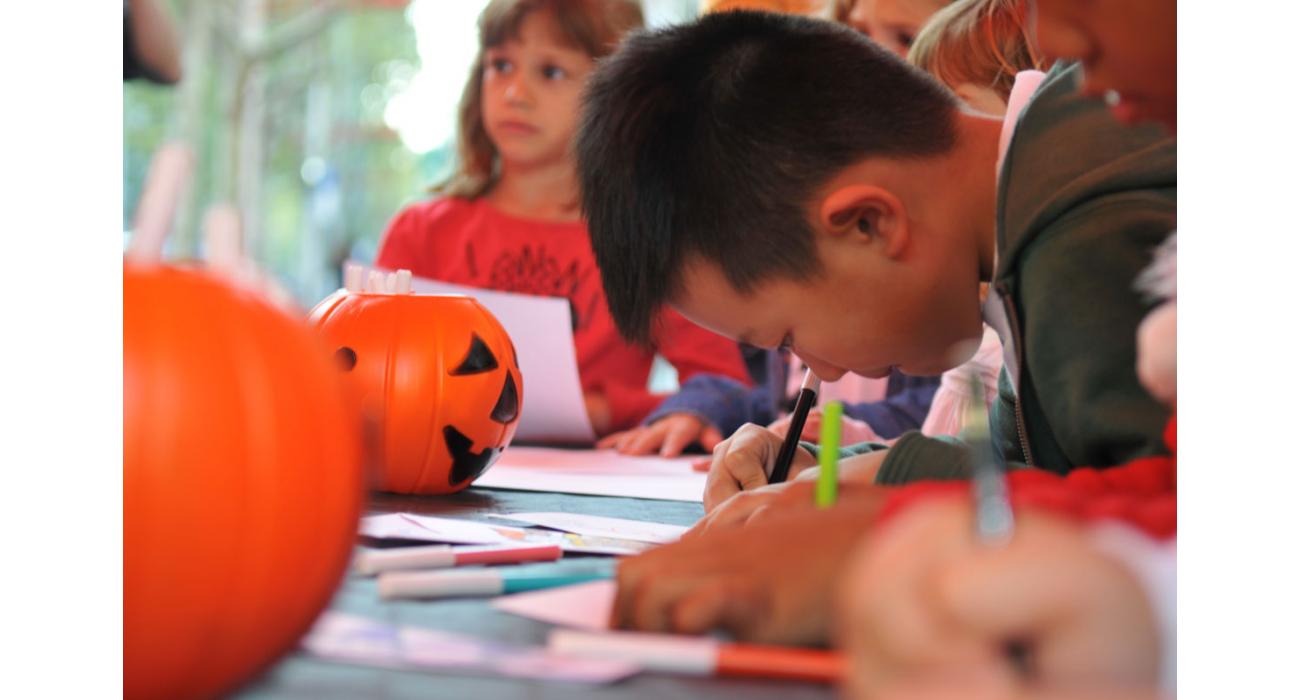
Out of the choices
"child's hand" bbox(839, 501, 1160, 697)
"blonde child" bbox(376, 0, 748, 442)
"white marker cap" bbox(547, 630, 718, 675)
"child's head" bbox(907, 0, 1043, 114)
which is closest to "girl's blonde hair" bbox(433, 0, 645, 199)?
"blonde child" bbox(376, 0, 748, 442)

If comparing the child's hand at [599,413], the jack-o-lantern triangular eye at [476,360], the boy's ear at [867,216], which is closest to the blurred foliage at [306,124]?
the child's hand at [599,413]

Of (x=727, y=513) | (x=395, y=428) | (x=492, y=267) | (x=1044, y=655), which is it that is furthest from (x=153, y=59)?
(x=1044, y=655)

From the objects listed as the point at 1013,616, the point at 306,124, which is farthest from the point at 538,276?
the point at 306,124

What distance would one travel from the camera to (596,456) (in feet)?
4.22

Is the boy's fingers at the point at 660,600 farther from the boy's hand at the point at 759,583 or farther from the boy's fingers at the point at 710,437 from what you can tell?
the boy's fingers at the point at 710,437

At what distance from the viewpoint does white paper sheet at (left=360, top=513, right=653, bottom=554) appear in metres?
0.71

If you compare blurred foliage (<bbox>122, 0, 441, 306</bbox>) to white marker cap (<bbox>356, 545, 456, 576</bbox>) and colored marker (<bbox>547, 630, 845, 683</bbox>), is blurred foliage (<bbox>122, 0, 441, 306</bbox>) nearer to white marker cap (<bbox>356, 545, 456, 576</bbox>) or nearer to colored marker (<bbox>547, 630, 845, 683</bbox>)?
white marker cap (<bbox>356, 545, 456, 576</bbox>)

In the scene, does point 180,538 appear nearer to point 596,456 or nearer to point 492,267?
point 596,456

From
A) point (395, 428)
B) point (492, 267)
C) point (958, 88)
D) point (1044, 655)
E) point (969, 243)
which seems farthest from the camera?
point (492, 267)

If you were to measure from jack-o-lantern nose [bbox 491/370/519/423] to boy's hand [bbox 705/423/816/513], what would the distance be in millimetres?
177

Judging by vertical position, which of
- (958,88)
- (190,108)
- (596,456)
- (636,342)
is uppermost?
(190,108)

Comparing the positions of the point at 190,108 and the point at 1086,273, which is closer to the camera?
the point at 1086,273

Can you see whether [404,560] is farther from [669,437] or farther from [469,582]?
[669,437]

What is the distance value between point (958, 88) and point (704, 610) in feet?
2.62
